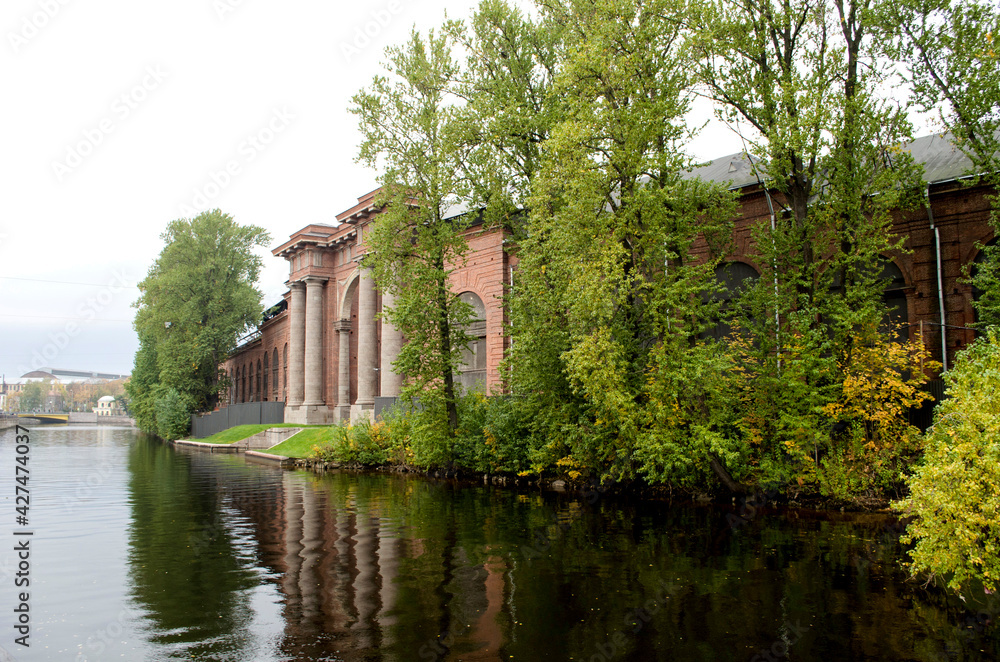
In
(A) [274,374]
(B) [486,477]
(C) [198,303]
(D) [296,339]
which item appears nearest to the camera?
(B) [486,477]

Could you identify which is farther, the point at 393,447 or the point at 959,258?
the point at 393,447

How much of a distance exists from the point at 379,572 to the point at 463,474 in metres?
15.5

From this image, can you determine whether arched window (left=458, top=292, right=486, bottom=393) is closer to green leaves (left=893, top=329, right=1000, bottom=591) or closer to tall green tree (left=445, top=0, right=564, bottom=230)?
tall green tree (left=445, top=0, right=564, bottom=230)

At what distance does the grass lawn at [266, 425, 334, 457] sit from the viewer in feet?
117

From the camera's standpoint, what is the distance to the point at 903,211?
70.8 feet

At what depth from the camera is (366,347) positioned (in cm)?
4228

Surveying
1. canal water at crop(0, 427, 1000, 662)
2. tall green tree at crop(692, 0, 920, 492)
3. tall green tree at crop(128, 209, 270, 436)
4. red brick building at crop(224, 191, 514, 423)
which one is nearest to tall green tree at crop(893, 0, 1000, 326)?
tall green tree at crop(692, 0, 920, 492)

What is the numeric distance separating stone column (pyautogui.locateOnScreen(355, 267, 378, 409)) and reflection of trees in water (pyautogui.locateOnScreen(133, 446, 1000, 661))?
24.9 m

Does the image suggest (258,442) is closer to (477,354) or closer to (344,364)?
(344,364)

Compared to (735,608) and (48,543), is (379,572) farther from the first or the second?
(48,543)

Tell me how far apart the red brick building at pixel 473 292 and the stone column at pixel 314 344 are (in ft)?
0.22

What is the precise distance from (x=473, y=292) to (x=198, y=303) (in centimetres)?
3036

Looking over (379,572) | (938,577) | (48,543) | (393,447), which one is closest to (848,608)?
(938,577)

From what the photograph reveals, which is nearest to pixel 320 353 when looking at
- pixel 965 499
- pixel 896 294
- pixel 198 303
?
pixel 198 303
